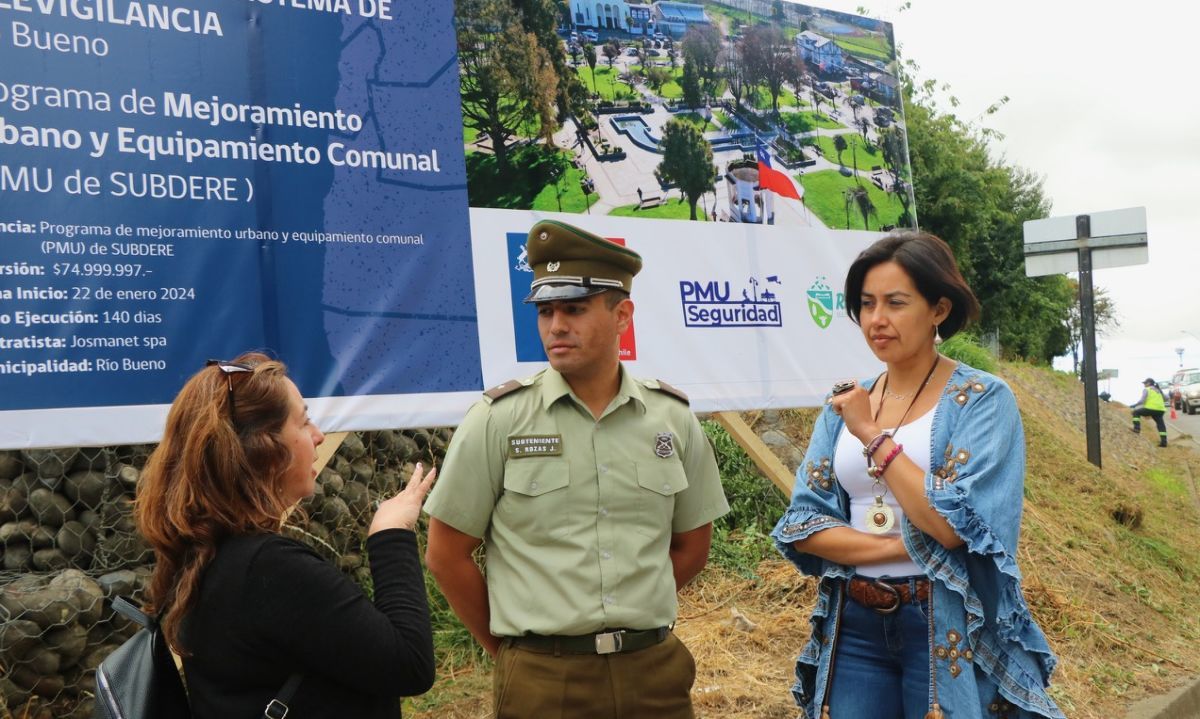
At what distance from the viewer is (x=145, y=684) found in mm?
1693

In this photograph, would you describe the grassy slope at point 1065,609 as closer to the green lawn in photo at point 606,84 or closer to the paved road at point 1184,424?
the green lawn in photo at point 606,84

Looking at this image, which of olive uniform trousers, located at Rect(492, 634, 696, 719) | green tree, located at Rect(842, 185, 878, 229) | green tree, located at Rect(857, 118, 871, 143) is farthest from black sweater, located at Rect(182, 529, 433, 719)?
green tree, located at Rect(857, 118, 871, 143)

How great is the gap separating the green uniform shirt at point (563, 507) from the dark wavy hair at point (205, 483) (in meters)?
0.57

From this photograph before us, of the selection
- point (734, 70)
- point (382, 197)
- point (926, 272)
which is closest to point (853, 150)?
point (734, 70)

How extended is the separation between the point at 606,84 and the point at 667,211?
1.85 ft

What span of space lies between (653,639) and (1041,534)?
5408 mm

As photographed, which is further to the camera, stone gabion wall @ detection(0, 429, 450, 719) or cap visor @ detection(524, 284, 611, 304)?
stone gabion wall @ detection(0, 429, 450, 719)

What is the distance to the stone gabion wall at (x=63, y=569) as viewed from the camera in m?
4.06

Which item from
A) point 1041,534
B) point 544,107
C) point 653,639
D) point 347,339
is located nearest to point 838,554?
point 653,639

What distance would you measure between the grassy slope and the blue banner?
1.78m

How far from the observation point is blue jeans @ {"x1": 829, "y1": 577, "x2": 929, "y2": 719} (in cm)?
Result: 226

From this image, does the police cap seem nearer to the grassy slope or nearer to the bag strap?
the bag strap

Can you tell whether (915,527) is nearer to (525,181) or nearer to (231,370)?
(231,370)

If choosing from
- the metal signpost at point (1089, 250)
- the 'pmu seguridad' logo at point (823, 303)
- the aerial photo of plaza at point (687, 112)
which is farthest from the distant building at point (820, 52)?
the metal signpost at point (1089, 250)
